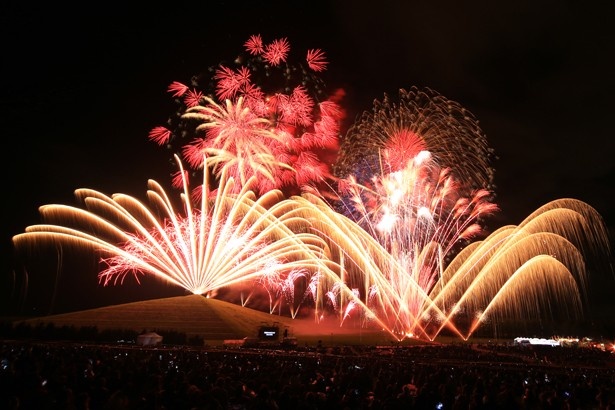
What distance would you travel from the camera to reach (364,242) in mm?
44969

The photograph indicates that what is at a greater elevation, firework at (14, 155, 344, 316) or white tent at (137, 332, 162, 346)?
firework at (14, 155, 344, 316)

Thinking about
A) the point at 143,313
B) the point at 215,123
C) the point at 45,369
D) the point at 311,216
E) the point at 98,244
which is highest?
the point at 215,123

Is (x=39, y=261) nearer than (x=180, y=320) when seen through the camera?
No

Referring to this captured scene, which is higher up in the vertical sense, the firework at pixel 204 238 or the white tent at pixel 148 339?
the firework at pixel 204 238

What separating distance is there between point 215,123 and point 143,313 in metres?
28.4

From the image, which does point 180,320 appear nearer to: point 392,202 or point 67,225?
point 67,225

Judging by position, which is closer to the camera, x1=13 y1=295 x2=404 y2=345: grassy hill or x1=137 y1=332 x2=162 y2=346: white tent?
x1=137 y1=332 x2=162 y2=346: white tent

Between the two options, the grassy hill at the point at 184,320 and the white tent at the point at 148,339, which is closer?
the white tent at the point at 148,339

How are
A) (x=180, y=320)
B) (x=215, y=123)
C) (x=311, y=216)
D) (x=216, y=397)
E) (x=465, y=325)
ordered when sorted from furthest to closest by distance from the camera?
(x=465, y=325) < (x=180, y=320) < (x=311, y=216) < (x=215, y=123) < (x=216, y=397)

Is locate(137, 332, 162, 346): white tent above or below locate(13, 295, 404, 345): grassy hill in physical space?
below

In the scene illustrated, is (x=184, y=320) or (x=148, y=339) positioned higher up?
(x=184, y=320)

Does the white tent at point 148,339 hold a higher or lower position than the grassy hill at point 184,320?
lower

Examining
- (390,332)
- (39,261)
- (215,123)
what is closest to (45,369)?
(215,123)

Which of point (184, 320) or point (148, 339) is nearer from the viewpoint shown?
point (148, 339)
